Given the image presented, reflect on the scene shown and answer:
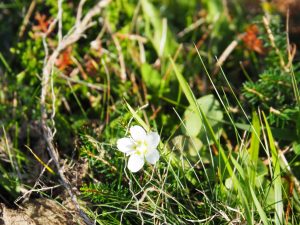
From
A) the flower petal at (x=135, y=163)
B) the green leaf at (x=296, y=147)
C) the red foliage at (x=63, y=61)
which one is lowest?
the green leaf at (x=296, y=147)

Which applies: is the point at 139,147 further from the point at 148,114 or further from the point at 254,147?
the point at 148,114

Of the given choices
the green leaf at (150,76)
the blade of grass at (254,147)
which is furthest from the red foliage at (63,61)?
the blade of grass at (254,147)

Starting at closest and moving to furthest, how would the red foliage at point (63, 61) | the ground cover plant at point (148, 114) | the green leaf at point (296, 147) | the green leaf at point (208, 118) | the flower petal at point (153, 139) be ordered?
1. the flower petal at point (153, 139)
2. the ground cover plant at point (148, 114)
3. the green leaf at point (296, 147)
4. the green leaf at point (208, 118)
5. the red foliage at point (63, 61)

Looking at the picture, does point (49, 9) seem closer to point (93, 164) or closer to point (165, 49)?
point (165, 49)

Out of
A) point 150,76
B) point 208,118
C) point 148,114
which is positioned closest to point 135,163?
point 208,118

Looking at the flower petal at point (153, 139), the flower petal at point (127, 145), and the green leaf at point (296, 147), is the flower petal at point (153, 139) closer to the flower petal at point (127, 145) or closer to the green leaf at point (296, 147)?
the flower petal at point (127, 145)

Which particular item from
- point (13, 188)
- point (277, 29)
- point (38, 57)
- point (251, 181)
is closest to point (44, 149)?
point (13, 188)

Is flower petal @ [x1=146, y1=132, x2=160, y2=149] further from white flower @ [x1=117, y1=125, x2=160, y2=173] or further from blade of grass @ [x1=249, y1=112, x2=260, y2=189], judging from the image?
blade of grass @ [x1=249, y1=112, x2=260, y2=189]
